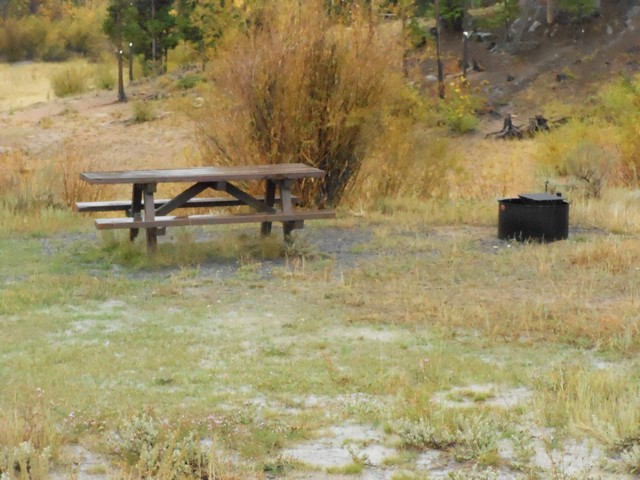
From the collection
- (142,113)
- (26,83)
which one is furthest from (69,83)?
(142,113)

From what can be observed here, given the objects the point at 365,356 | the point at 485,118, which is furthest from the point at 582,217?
the point at 485,118

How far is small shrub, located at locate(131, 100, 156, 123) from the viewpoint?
31359mm

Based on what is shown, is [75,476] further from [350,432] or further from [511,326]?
[511,326]

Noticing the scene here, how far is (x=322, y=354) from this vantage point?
615 cm

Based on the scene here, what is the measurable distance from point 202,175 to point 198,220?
0.42 metres

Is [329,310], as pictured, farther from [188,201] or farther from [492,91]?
[492,91]

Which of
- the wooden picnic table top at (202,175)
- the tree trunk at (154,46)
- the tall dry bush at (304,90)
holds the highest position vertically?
the tree trunk at (154,46)

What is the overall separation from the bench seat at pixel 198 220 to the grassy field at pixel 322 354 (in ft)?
0.76

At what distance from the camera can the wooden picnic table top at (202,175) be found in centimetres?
908

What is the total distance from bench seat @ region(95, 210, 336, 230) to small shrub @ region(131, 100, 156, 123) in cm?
2228

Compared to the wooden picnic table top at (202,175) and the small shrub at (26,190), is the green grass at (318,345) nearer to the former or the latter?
the wooden picnic table top at (202,175)

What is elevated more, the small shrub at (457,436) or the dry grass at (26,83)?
the dry grass at (26,83)

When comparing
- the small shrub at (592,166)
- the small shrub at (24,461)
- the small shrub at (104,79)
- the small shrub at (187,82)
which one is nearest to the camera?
the small shrub at (24,461)

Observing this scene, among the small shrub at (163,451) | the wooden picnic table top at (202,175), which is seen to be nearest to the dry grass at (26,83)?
the wooden picnic table top at (202,175)
